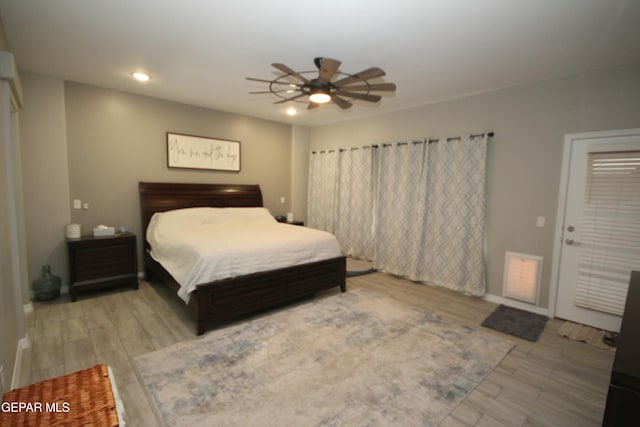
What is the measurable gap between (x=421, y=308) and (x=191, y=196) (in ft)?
12.4

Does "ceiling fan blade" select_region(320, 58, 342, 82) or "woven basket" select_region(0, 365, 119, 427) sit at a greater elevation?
"ceiling fan blade" select_region(320, 58, 342, 82)

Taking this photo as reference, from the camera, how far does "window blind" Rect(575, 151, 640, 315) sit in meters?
2.88

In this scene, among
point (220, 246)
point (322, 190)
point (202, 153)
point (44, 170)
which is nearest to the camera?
point (220, 246)

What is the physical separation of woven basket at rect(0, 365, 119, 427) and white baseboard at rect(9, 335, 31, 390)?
1047 mm

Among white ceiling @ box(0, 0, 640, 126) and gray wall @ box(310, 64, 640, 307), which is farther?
gray wall @ box(310, 64, 640, 307)

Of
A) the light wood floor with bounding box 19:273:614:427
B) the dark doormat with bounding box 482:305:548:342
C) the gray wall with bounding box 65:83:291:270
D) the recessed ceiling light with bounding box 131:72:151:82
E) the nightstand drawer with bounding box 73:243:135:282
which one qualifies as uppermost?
the recessed ceiling light with bounding box 131:72:151:82

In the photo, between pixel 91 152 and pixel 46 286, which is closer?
pixel 46 286

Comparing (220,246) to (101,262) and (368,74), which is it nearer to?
(101,262)

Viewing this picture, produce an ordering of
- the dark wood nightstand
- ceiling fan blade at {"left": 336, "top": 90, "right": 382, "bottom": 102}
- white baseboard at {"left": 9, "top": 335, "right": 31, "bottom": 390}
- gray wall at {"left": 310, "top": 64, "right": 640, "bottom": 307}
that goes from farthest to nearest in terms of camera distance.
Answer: the dark wood nightstand
gray wall at {"left": 310, "top": 64, "right": 640, "bottom": 307}
ceiling fan blade at {"left": 336, "top": 90, "right": 382, "bottom": 102}
white baseboard at {"left": 9, "top": 335, "right": 31, "bottom": 390}

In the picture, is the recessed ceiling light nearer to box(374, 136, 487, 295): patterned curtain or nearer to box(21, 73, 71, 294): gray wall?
box(21, 73, 71, 294): gray wall

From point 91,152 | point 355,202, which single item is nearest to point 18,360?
point 91,152

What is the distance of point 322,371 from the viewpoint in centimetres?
234

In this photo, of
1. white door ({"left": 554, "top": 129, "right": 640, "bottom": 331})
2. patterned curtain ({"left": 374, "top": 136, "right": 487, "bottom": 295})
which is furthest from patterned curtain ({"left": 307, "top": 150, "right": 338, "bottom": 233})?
white door ({"left": 554, "top": 129, "right": 640, "bottom": 331})

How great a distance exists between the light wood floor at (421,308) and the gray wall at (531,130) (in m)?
0.91
